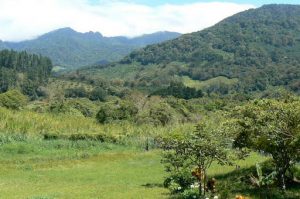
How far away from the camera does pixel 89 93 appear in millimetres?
151625

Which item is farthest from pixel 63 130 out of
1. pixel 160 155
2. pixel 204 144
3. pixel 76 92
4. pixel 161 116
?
pixel 76 92

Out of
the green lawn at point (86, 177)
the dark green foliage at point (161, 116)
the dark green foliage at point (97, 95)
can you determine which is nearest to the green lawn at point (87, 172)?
the green lawn at point (86, 177)

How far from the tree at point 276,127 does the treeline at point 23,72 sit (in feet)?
467

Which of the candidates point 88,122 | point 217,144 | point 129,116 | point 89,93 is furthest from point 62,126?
point 89,93

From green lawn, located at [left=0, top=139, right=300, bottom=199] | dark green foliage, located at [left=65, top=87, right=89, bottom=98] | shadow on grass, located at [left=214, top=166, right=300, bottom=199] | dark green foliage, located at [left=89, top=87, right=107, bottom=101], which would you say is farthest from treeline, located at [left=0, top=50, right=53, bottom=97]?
shadow on grass, located at [left=214, top=166, right=300, bottom=199]

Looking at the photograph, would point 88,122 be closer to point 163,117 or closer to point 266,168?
point 163,117

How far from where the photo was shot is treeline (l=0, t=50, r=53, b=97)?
162087mm

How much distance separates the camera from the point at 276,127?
21844 millimetres

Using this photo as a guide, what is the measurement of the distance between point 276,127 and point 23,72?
553 ft

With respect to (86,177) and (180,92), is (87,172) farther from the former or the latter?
(180,92)

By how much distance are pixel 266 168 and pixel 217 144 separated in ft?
25.6

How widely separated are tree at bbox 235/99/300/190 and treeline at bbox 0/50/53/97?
467 feet

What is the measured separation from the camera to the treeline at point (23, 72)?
162087 millimetres

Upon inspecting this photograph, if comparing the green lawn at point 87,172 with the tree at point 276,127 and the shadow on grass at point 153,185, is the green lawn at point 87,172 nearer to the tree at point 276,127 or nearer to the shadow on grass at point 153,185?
the shadow on grass at point 153,185
